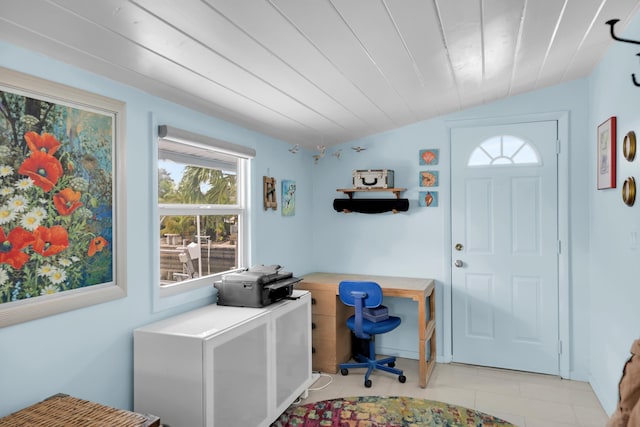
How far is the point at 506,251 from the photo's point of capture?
373 cm

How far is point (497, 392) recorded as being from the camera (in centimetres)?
329

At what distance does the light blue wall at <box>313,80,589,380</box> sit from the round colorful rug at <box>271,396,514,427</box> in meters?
0.96

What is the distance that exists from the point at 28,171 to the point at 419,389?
9.73 ft

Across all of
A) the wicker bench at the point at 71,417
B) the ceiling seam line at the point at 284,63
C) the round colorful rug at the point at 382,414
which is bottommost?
the round colorful rug at the point at 382,414

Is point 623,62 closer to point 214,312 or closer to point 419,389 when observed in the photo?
point 419,389

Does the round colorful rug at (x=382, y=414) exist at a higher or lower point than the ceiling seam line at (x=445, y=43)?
lower

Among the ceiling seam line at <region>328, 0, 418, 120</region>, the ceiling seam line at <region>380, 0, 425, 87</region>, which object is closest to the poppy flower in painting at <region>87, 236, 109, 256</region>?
the ceiling seam line at <region>328, 0, 418, 120</region>

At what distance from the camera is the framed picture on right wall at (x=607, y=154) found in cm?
271

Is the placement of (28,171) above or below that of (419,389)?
above

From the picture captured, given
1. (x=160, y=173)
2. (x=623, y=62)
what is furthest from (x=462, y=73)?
(x=160, y=173)

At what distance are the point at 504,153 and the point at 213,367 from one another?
117 inches

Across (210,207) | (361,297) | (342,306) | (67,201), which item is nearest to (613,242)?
(361,297)

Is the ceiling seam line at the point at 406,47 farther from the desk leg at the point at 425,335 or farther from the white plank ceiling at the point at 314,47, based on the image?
the desk leg at the point at 425,335

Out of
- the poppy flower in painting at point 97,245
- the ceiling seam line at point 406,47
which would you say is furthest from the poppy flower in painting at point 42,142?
the ceiling seam line at point 406,47
